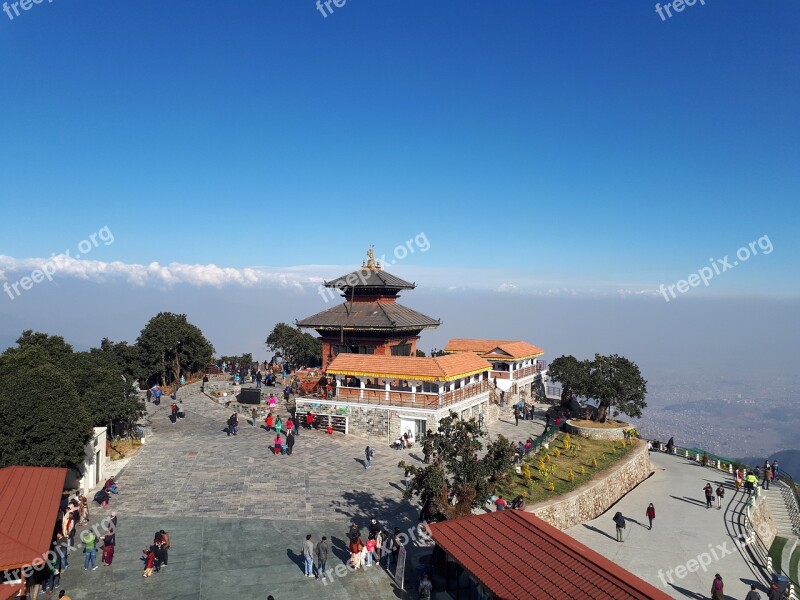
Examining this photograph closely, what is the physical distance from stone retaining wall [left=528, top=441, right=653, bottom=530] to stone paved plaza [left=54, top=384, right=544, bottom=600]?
7.35 meters

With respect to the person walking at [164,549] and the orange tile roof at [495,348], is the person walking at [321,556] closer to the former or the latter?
the person walking at [164,549]

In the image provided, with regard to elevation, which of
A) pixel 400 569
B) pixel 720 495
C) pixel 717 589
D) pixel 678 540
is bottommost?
pixel 678 540

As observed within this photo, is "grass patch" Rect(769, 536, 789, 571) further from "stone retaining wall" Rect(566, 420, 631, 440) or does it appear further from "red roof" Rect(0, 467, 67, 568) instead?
"red roof" Rect(0, 467, 67, 568)

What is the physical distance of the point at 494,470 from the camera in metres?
19.3

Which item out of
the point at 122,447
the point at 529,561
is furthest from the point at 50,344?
the point at 529,561

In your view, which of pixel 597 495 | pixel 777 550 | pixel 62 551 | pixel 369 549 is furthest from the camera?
pixel 777 550

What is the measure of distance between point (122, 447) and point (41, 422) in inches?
359

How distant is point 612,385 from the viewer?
4184 centimetres

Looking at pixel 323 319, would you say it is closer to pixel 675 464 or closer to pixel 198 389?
pixel 198 389

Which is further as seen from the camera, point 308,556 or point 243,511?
point 243,511

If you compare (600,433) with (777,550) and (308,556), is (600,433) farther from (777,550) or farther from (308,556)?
(308,556)

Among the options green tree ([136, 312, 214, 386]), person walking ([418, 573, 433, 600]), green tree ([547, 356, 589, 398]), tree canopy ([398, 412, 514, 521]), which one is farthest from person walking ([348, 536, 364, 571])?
green tree ([136, 312, 214, 386])

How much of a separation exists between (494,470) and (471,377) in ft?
65.8

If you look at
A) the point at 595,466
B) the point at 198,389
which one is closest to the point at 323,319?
the point at 198,389
